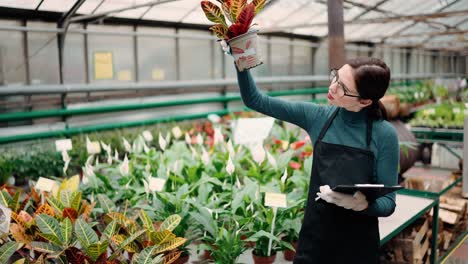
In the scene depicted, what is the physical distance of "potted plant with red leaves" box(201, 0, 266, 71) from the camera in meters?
1.44

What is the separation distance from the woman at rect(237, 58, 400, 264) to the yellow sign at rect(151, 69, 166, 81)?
5.53 meters

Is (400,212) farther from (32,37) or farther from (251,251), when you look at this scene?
(32,37)

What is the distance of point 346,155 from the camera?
154 centimetres

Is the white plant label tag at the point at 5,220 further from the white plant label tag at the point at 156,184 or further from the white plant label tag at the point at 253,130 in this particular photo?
the white plant label tag at the point at 253,130

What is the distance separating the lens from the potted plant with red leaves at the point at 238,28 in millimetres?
1442

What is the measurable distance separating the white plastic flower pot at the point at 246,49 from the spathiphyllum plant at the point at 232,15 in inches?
1.0

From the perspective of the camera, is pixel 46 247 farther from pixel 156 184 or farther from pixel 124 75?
pixel 124 75

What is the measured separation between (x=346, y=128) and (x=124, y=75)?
543cm

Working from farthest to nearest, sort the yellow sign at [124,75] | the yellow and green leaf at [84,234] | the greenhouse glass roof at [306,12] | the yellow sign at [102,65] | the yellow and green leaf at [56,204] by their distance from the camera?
the yellow sign at [124,75], the yellow sign at [102,65], the greenhouse glass roof at [306,12], the yellow and green leaf at [56,204], the yellow and green leaf at [84,234]

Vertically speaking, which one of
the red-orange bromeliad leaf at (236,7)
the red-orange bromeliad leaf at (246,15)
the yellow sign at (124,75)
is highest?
the yellow sign at (124,75)

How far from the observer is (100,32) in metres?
5.73

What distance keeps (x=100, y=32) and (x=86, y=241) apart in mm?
4588

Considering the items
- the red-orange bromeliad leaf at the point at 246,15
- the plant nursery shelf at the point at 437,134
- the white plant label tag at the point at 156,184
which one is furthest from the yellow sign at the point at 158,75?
the red-orange bromeliad leaf at the point at 246,15

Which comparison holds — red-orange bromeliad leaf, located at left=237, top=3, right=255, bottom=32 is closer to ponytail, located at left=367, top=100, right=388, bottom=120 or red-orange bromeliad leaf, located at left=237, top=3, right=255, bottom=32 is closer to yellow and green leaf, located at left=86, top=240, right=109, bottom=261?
ponytail, located at left=367, top=100, right=388, bottom=120
